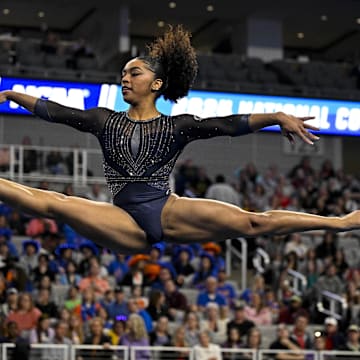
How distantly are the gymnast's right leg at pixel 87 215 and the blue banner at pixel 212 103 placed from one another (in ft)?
31.3

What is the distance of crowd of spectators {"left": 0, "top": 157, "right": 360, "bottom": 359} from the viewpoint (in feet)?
42.3

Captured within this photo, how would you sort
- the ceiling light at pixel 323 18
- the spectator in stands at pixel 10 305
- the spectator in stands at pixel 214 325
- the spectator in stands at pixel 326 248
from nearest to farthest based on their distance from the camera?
the spectator in stands at pixel 10 305 < the spectator in stands at pixel 214 325 < the spectator in stands at pixel 326 248 < the ceiling light at pixel 323 18

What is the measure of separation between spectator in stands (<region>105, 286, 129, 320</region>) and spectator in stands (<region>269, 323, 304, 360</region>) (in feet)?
6.30

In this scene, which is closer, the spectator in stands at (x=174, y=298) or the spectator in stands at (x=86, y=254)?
the spectator in stands at (x=174, y=298)

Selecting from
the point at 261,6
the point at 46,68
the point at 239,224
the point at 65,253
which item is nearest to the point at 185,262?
the point at 65,253

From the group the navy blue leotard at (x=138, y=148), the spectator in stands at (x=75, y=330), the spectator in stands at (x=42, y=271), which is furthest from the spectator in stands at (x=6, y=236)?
the navy blue leotard at (x=138, y=148)

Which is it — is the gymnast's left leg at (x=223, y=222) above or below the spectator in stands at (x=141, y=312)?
above

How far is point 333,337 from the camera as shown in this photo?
1420cm

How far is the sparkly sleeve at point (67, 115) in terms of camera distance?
686cm

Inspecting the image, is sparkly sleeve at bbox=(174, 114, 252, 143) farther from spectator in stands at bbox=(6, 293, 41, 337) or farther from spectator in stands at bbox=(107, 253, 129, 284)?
spectator in stands at bbox=(107, 253, 129, 284)

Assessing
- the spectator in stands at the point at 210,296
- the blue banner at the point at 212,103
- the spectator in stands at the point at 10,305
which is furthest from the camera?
the blue banner at the point at 212,103

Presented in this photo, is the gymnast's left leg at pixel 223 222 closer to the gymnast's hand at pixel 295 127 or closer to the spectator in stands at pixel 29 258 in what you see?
the gymnast's hand at pixel 295 127

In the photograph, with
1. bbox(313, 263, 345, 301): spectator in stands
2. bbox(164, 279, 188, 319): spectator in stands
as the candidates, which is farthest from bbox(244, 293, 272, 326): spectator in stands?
bbox(313, 263, 345, 301): spectator in stands

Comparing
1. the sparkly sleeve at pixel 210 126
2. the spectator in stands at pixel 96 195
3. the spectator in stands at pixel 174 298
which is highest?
the spectator in stands at pixel 96 195
